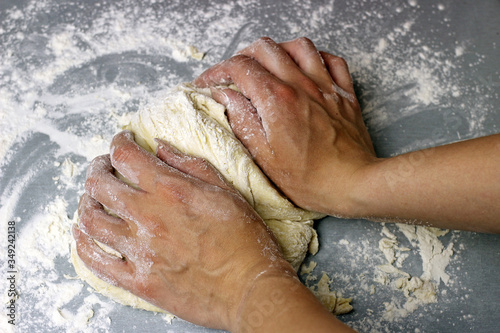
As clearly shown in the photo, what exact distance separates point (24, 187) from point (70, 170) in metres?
0.16

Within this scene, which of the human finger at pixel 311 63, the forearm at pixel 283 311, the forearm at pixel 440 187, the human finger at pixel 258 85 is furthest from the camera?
the human finger at pixel 311 63

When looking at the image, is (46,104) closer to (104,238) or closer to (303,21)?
(104,238)

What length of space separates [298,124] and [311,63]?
0.26m

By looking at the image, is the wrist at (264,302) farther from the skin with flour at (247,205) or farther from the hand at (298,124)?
the hand at (298,124)

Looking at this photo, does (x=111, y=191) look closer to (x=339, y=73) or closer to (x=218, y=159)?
(x=218, y=159)

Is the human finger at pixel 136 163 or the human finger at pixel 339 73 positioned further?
the human finger at pixel 339 73

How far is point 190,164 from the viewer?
112 cm

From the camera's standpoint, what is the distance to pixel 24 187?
141 cm

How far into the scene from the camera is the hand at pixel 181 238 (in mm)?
1022

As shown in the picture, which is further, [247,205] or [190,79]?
[190,79]

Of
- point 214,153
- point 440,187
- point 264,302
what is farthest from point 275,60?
point 264,302

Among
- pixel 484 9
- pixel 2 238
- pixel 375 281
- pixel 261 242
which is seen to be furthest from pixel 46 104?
pixel 484 9

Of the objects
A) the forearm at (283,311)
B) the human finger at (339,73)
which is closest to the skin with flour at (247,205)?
the forearm at (283,311)

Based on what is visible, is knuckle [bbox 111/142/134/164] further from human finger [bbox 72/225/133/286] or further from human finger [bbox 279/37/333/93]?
human finger [bbox 279/37/333/93]
